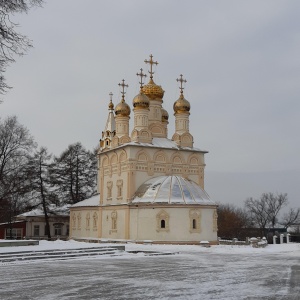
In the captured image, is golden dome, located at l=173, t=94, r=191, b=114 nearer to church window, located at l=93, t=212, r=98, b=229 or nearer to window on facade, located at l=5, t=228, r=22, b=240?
church window, located at l=93, t=212, r=98, b=229

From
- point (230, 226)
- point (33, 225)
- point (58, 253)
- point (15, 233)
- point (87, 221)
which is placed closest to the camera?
point (58, 253)

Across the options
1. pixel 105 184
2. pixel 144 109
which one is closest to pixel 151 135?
pixel 144 109

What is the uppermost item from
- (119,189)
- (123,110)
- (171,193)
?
(123,110)

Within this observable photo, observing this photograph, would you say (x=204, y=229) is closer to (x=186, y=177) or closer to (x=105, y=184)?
(x=186, y=177)

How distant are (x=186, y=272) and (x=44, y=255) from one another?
8.21 meters

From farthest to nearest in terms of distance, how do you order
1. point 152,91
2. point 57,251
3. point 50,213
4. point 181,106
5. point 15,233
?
1. point 15,233
2. point 50,213
3. point 152,91
4. point 181,106
5. point 57,251

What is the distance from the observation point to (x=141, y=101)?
4041cm

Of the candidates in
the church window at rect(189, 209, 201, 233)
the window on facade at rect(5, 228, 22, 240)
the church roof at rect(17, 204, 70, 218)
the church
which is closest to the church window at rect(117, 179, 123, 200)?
the church

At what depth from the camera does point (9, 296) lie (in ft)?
31.5

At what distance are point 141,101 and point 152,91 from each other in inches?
154

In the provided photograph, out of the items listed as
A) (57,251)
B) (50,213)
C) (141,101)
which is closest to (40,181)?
(50,213)

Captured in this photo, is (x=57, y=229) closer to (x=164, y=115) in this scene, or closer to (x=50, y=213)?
(x=50, y=213)

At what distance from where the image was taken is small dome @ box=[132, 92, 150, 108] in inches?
1594

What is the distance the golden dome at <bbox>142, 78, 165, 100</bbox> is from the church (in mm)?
75
